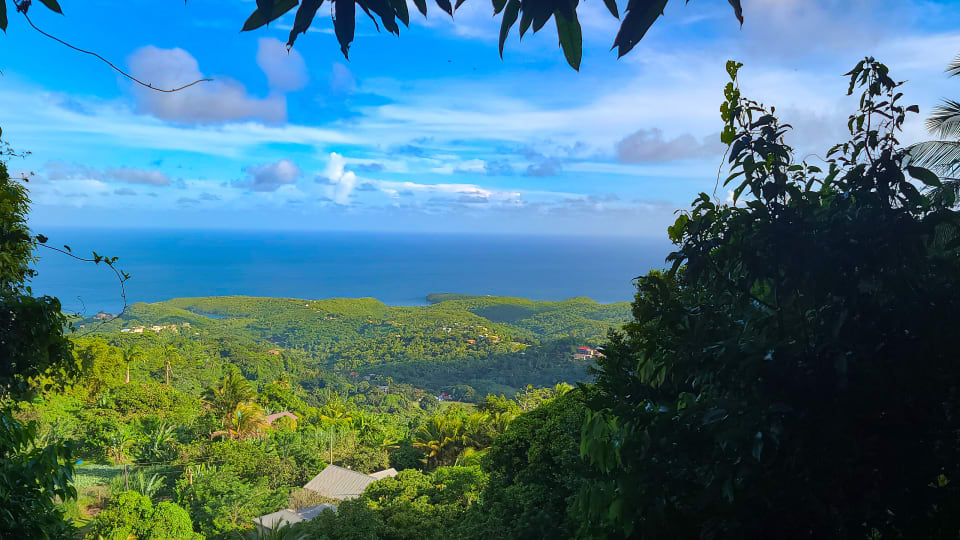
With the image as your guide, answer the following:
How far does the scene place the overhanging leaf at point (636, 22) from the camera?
668mm

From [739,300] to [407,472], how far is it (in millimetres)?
10673

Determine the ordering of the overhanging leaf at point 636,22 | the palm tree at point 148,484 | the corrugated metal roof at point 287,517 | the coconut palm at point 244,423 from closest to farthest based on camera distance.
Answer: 1. the overhanging leaf at point 636,22
2. the corrugated metal roof at point 287,517
3. the palm tree at point 148,484
4. the coconut palm at point 244,423

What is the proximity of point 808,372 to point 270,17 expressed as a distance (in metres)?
1.23

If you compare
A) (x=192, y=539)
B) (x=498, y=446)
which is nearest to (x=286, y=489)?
(x=192, y=539)

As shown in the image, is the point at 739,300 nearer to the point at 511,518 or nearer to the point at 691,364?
the point at 691,364

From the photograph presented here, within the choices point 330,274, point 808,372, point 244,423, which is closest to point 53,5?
point 808,372

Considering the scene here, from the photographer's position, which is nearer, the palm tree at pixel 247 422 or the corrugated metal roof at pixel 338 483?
the corrugated metal roof at pixel 338 483

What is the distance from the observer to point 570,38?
71 cm

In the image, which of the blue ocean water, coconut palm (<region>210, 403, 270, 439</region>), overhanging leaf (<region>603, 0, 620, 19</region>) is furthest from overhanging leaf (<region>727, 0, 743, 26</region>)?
the blue ocean water

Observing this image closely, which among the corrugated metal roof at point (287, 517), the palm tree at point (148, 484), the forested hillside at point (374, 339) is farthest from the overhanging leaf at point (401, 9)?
the forested hillside at point (374, 339)

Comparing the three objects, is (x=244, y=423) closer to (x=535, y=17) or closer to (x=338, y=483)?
(x=338, y=483)

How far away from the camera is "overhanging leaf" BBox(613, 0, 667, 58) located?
0.67 meters

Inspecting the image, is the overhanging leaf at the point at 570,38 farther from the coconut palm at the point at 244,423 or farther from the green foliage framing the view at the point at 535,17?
the coconut palm at the point at 244,423

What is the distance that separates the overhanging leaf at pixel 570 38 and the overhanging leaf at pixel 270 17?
34 centimetres
